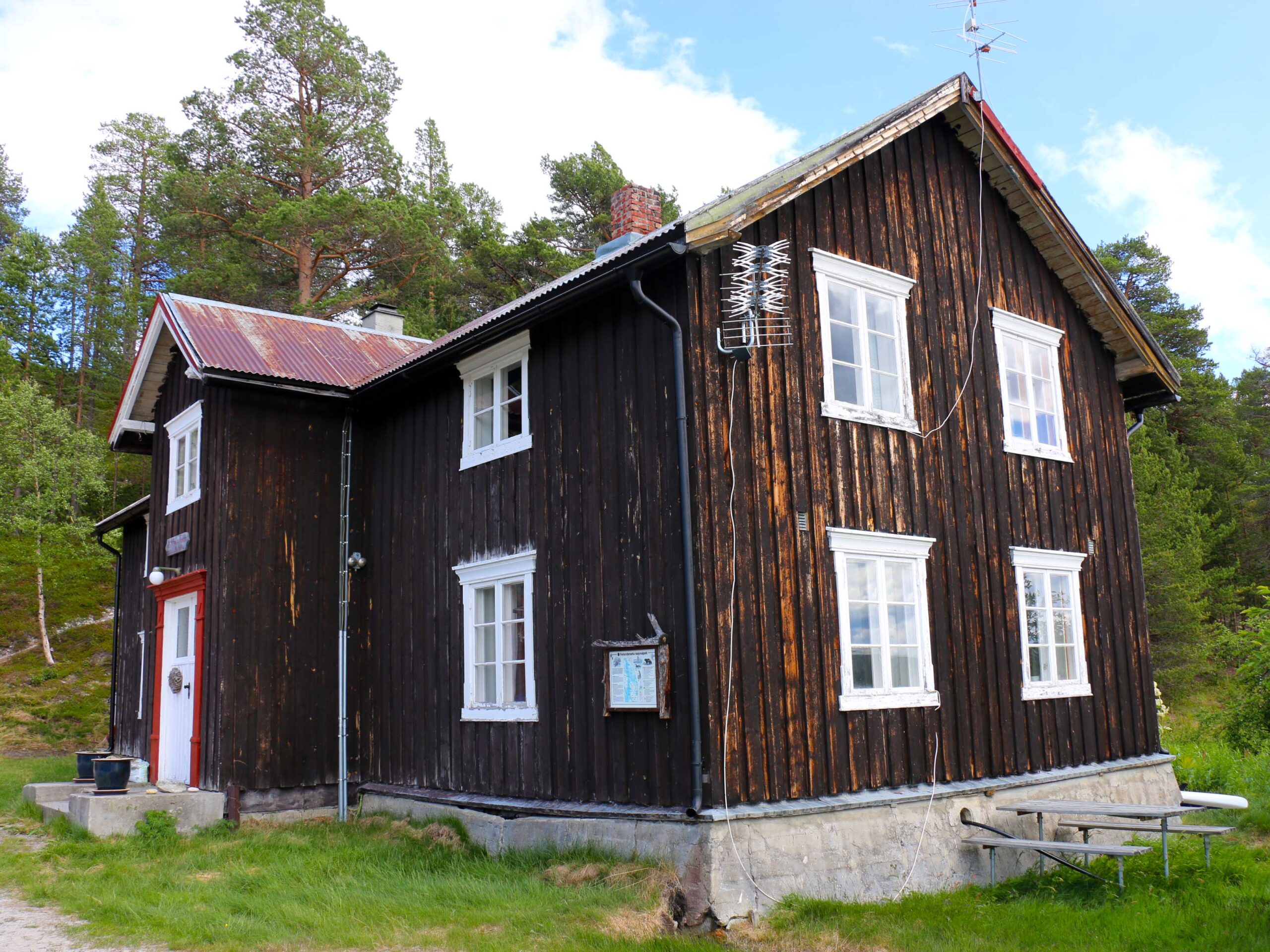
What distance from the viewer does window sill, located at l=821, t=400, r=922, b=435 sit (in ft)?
Result: 32.1

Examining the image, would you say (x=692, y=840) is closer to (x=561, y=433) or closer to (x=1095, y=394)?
(x=561, y=433)

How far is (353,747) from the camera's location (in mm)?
12859

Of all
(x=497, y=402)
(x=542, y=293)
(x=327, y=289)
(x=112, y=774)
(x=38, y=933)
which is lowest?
(x=38, y=933)

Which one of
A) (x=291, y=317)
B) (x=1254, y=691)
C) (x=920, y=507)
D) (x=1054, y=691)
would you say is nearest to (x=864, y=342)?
(x=920, y=507)

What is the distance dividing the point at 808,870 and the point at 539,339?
564 cm

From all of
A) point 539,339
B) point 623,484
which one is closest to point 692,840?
point 623,484

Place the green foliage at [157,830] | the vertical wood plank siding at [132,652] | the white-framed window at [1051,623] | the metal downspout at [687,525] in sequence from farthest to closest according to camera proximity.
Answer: the vertical wood plank siding at [132,652] → the white-framed window at [1051,623] → the green foliage at [157,830] → the metal downspout at [687,525]

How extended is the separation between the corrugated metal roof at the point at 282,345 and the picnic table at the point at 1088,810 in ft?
28.5

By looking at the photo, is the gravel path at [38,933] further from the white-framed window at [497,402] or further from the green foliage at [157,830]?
the white-framed window at [497,402]

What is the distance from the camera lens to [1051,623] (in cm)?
1173

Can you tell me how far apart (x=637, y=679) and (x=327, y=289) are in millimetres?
21063

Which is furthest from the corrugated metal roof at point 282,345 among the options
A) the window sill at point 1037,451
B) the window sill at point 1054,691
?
the window sill at point 1054,691

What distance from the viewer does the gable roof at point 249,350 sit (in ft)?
42.4

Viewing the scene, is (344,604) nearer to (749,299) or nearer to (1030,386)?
(749,299)
